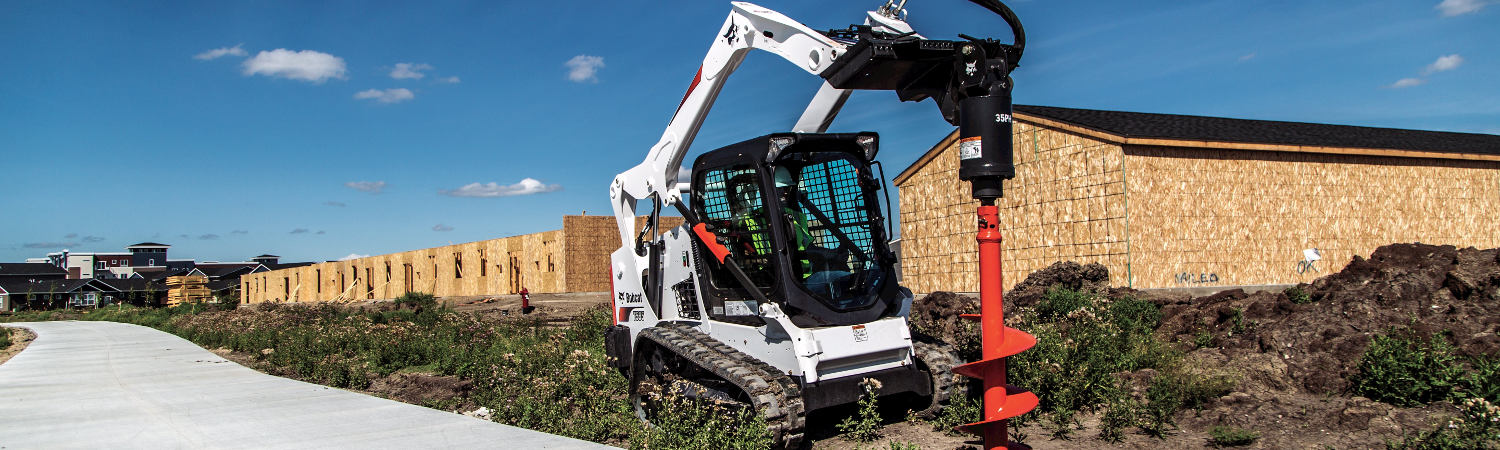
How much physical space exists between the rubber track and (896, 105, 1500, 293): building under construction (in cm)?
1204

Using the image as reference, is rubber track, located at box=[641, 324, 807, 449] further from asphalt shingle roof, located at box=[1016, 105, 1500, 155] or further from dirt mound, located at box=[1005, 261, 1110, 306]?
asphalt shingle roof, located at box=[1016, 105, 1500, 155]

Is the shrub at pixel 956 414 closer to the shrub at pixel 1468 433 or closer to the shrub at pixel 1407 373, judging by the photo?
the shrub at pixel 1468 433

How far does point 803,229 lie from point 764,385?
4.18ft

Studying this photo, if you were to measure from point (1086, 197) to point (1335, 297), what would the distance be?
7566mm

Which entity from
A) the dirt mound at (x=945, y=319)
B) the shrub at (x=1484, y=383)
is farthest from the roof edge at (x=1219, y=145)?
the shrub at (x=1484, y=383)

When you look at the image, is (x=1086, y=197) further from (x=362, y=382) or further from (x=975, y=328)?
(x=362, y=382)

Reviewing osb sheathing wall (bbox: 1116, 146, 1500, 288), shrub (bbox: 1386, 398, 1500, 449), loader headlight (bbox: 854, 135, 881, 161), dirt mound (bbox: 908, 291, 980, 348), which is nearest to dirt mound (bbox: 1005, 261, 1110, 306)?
osb sheathing wall (bbox: 1116, 146, 1500, 288)

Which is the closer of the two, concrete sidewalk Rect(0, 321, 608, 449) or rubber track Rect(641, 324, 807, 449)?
rubber track Rect(641, 324, 807, 449)

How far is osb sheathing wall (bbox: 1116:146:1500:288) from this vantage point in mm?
15914

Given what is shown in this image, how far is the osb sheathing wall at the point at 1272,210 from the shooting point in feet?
52.2

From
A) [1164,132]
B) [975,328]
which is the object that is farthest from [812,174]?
[1164,132]

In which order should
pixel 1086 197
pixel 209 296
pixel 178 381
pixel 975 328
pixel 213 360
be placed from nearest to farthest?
pixel 975 328
pixel 178 381
pixel 213 360
pixel 1086 197
pixel 209 296

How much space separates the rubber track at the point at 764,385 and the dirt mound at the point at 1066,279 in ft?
31.0

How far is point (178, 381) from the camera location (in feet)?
33.3
